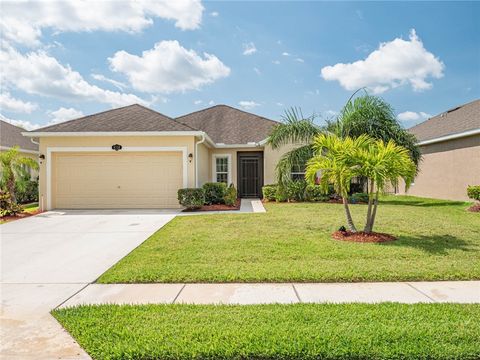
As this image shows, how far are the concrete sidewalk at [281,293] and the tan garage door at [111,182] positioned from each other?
9310 millimetres

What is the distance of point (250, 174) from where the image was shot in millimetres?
18328

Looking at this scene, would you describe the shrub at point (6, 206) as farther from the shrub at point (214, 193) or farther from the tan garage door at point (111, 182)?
the shrub at point (214, 193)

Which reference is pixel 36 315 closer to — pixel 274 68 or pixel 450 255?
pixel 450 255

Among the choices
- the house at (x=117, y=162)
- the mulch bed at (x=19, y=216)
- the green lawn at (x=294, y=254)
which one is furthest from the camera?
the house at (x=117, y=162)

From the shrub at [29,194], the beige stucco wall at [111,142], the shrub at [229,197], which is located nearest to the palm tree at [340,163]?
the shrub at [229,197]

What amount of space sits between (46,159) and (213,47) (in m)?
8.47

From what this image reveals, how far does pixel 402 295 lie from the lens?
429 cm

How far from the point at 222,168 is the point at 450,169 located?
40.2 feet

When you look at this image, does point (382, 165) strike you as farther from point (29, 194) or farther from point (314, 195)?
point (29, 194)

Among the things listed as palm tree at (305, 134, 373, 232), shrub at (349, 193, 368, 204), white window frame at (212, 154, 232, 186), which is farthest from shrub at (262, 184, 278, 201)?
palm tree at (305, 134, 373, 232)

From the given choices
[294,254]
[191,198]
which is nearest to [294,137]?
[191,198]

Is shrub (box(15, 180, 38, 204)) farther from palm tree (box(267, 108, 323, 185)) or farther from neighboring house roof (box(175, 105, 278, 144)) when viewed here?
palm tree (box(267, 108, 323, 185))

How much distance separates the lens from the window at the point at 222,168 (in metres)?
18.2

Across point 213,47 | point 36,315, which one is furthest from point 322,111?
point 36,315
